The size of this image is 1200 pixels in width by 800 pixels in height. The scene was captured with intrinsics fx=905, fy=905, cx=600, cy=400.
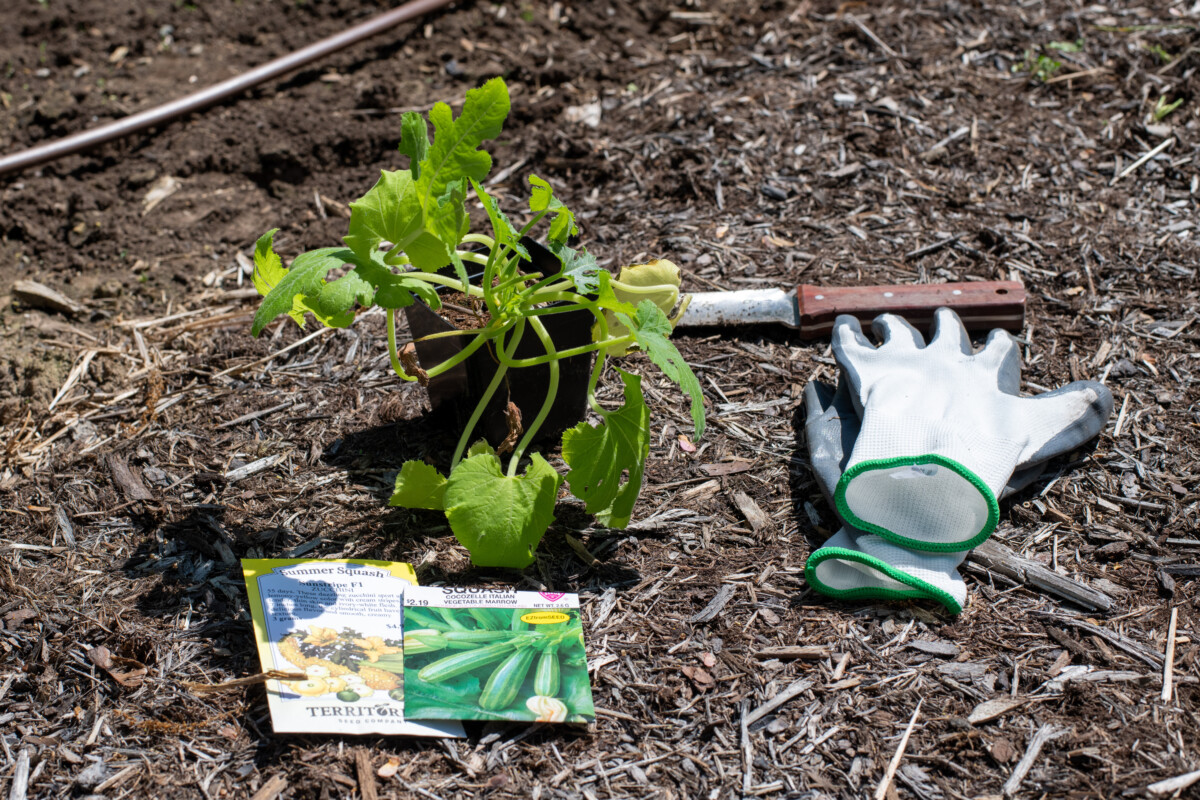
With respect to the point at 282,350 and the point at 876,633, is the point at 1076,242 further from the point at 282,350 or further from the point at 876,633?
the point at 282,350

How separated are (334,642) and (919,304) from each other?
1832 millimetres

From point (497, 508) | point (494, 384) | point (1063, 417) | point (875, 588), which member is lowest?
point (875, 588)

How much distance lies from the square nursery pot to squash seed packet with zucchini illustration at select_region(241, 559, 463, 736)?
0.44 metres

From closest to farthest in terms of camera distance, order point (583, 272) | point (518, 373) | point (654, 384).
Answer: point (583, 272) → point (518, 373) → point (654, 384)

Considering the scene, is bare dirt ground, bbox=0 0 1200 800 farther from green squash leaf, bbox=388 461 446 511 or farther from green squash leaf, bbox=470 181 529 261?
green squash leaf, bbox=470 181 529 261

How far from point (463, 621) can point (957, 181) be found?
2.41 metres

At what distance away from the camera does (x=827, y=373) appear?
8.52ft

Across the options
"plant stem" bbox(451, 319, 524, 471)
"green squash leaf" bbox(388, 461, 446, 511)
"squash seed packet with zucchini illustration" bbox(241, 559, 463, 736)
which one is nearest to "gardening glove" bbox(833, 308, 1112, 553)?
"plant stem" bbox(451, 319, 524, 471)

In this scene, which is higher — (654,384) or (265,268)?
(265,268)

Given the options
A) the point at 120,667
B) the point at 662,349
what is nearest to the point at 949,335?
the point at 662,349

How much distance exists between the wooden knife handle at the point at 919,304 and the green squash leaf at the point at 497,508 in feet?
3.73

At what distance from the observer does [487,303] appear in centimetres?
196

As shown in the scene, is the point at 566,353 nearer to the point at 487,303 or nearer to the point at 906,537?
the point at 487,303

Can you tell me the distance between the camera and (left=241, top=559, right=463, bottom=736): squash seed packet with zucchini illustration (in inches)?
67.1
